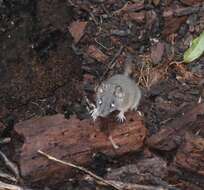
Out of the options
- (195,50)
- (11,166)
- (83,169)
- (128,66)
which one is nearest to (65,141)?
(83,169)

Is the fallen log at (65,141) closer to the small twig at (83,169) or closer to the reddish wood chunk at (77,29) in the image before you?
the small twig at (83,169)

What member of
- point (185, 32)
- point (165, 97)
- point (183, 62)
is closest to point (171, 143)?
point (165, 97)

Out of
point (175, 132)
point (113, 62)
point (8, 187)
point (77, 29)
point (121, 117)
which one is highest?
point (77, 29)

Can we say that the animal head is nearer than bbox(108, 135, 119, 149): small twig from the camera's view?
No

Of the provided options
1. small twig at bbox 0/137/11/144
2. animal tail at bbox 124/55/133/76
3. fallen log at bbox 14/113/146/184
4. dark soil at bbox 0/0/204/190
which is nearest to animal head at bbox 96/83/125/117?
fallen log at bbox 14/113/146/184

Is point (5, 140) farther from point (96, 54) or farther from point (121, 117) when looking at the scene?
point (96, 54)

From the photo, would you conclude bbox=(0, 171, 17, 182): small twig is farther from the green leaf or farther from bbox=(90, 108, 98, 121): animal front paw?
the green leaf
